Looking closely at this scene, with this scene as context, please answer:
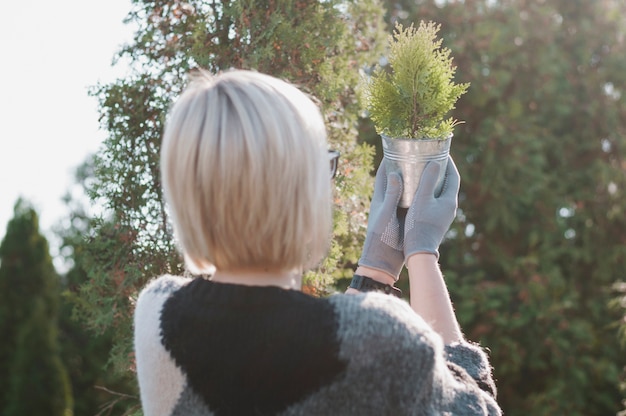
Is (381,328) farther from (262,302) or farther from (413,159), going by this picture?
(413,159)

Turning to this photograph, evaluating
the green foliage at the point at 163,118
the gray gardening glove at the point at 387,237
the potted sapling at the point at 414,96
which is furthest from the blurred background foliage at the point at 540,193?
the gray gardening glove at the point at 387,237

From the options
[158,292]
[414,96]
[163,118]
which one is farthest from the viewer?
[163,118]

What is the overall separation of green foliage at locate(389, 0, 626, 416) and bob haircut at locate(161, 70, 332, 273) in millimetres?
5353

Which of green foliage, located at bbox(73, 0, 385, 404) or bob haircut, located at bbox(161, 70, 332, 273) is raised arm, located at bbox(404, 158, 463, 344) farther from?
green foliage, located at bbox(73, 0, 385, 404)

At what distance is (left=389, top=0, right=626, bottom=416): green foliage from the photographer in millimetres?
6730

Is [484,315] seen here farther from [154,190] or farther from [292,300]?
[292,300]

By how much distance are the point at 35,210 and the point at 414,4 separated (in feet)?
21.9

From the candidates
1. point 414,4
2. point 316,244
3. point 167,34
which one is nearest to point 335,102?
point 167,34

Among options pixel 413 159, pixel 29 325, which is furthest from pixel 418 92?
pixel 29 325

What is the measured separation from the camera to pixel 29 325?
10.6 m

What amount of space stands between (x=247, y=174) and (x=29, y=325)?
10.2 meters

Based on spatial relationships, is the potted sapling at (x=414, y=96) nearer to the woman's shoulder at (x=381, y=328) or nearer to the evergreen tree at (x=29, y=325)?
the woman's shoulder at (x=381, y=328)

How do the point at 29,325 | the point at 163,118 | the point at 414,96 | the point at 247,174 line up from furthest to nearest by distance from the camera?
the point at 29,325
the point at 163,118
the point at 414,96
the point at 247,174

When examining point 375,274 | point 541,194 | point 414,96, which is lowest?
point 541,194
